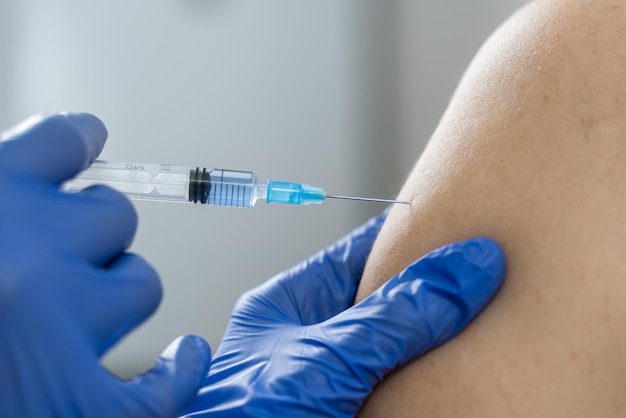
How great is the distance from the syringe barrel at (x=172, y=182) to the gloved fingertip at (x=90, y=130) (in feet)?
0.20

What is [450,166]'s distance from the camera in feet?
2.94

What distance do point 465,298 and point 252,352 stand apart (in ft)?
1.28

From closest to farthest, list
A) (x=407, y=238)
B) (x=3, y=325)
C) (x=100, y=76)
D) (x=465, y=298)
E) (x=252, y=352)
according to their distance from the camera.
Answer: (x=3, y=325) → (x=465, y=298) → (x=407, y=238) → (x=252, y=352) → (x=100, y=76)

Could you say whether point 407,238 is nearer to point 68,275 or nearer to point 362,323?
point 362,323

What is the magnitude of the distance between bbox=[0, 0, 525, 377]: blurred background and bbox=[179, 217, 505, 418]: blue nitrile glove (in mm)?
1339

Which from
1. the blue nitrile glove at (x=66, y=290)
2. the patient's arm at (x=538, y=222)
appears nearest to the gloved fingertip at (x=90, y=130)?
the blue nitrile glove at (x=66, y=290)

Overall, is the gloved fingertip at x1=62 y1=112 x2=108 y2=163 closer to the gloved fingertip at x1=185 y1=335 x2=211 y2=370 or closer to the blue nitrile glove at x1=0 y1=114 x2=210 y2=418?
the blue nitrile glove at x1=0 y1=114 x2=210 y2=418

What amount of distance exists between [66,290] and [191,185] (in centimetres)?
29

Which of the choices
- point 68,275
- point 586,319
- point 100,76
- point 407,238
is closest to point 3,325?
point 68,275

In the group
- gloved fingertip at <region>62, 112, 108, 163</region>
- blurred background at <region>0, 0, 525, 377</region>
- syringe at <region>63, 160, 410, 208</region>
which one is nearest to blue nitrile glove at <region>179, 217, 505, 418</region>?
syringe at <region>63, 160, 410, 208</region>

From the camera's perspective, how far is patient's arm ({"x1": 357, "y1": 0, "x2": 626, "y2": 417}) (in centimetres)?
73

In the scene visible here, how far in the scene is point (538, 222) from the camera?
0.78 meters

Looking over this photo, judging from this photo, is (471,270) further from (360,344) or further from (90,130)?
(90,130)

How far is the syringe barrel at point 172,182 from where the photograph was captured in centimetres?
96
